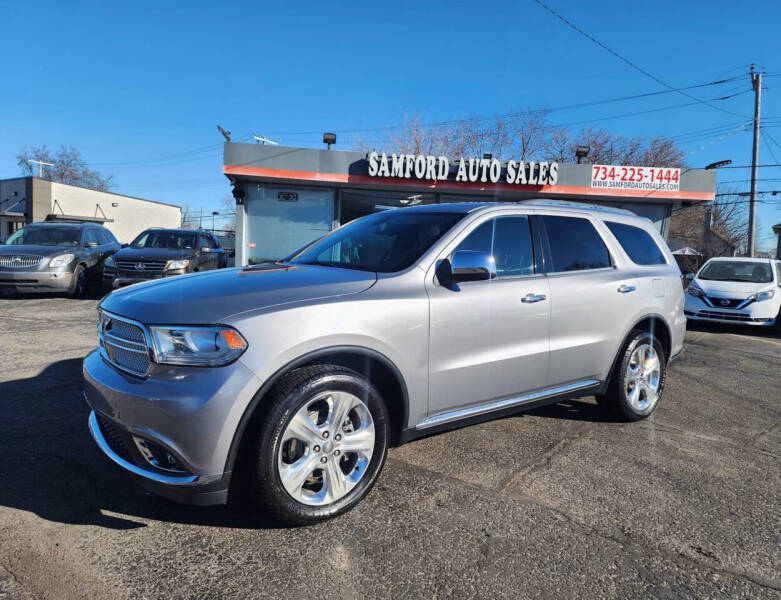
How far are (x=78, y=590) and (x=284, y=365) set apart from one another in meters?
1.22

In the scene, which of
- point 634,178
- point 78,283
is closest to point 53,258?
point 78,283

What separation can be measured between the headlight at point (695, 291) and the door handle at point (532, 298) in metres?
8.52

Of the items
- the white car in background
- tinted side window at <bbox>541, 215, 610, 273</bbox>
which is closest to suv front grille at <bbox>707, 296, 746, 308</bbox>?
the white car in background

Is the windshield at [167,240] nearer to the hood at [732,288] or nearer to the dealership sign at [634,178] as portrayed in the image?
the hood at [732,288]

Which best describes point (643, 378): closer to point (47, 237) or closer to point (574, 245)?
point (574, 245)

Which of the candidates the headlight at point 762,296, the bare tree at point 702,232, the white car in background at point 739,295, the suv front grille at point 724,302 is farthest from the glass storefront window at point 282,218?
the bare tree at point 702,232

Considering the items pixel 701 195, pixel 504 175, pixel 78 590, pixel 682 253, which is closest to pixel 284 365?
pixel 78 590

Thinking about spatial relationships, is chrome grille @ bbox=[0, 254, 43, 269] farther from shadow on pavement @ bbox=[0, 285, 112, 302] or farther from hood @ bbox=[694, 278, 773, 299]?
hood @ bbox=[694, 278, 773, 299]

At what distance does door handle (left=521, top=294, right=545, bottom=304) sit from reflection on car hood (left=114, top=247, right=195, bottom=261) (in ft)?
28.6

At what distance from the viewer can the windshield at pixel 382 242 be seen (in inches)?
132

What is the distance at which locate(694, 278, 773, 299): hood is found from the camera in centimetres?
1003

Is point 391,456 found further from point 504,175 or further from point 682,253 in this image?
point 682,253

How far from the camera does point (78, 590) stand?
6.98 feet

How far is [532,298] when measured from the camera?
3525 millimetres
